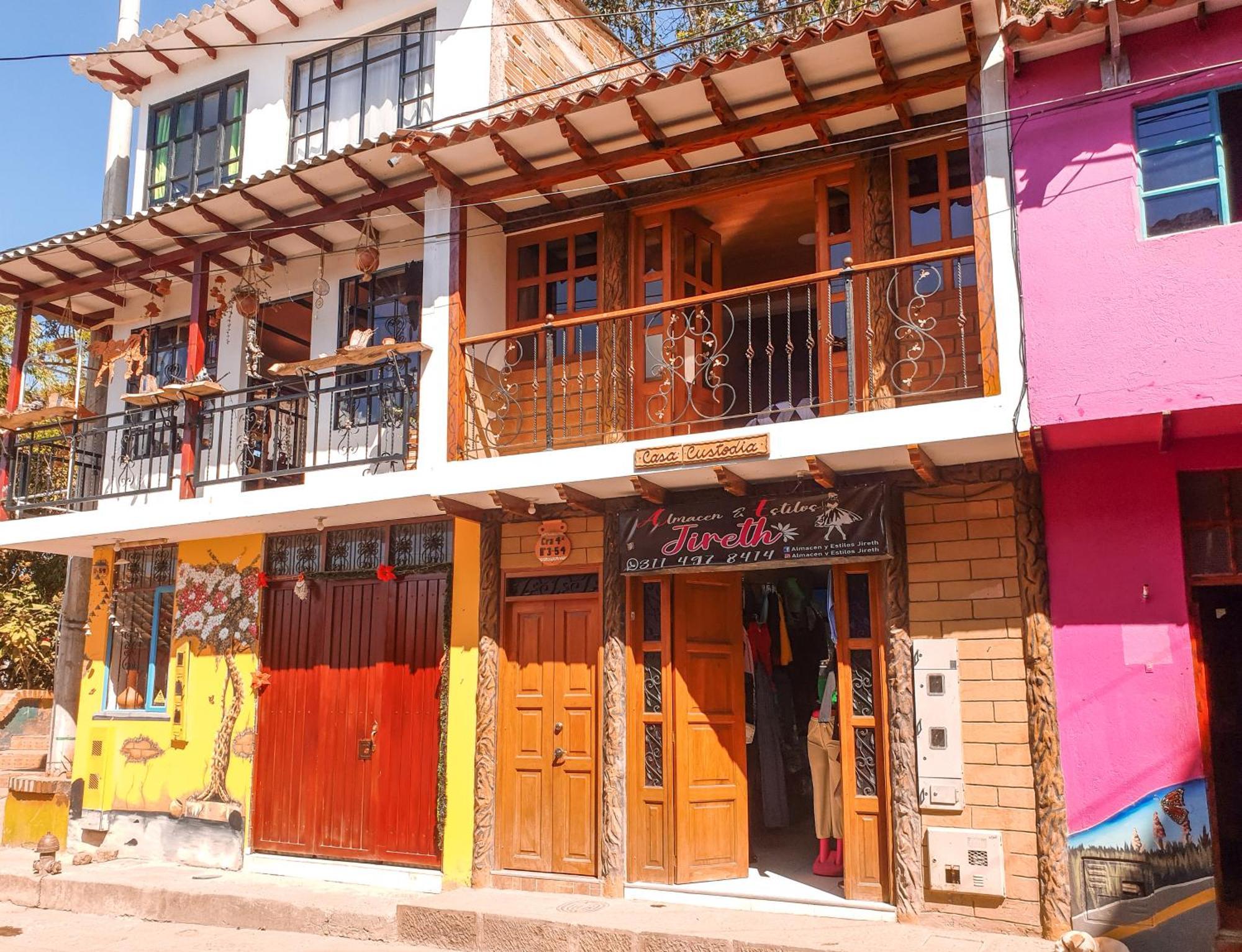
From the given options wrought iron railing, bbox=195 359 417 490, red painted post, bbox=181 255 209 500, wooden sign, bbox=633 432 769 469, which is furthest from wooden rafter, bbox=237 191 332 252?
wooden sign, bbox=633 432 769 469

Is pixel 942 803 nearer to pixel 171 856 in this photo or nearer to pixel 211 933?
pixel 211 933

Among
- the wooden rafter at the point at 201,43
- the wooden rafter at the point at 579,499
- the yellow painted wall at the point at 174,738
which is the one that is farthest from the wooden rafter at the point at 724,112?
the wooden rafter at the point at 201,43

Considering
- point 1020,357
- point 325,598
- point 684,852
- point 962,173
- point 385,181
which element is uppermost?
point 385,181

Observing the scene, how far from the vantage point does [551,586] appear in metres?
9.86

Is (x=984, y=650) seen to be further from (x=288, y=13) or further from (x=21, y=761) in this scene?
(x=21, y=761)

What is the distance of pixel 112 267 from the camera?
12.1 metres

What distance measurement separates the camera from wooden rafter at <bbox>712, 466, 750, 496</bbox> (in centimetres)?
829

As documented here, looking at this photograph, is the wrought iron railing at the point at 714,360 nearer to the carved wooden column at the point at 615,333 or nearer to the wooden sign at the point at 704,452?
the carved wooden column at the point at 615,333

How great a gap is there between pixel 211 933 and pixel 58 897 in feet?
7.08

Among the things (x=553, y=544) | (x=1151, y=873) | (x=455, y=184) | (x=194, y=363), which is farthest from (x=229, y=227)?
(x=1151, y=873)

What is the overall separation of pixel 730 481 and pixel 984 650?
221 cm

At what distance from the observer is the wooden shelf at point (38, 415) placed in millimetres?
11750

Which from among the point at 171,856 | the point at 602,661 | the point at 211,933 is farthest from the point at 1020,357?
the point at 171,856

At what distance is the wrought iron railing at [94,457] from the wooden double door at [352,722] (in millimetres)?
2250
